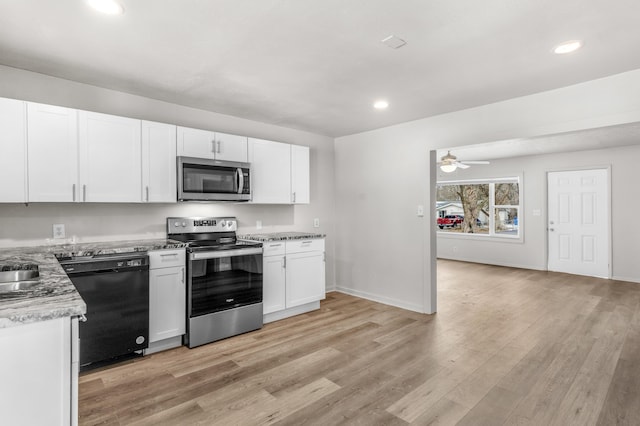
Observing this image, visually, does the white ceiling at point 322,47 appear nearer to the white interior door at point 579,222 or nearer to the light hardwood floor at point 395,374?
the light hardwood floor at point 395,374

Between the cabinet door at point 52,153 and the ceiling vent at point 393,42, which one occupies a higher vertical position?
the ceiling vent at point 393,42

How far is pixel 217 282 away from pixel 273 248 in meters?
0.77

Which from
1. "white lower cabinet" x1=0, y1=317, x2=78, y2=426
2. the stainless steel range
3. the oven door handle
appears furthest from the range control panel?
"white lower cabinet" x1=0, y1=317, x2=78, y2=426

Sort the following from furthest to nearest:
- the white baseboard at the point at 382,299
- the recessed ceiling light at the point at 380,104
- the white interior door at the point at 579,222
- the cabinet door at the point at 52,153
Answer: the white interior door at the point at 579,222
the white baseboard at the point at 382,299
the recessed ceiling light at the point at 380,104
the cabinet door at the point at 52,153

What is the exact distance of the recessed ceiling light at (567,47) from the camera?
2.28 meters

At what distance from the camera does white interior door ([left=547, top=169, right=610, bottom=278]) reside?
6.21m

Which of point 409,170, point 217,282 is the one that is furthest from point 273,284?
point 409,170

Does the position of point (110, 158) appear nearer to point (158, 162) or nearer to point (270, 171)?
point (158, 162)

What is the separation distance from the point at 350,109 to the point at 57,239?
309cm

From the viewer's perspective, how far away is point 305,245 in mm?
4191

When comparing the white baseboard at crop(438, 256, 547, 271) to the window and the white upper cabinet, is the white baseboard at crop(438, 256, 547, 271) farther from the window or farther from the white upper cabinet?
the white upper cabinet

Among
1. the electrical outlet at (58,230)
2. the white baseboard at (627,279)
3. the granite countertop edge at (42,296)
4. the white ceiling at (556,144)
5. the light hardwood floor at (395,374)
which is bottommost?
the light hardwood floor at (395,374)

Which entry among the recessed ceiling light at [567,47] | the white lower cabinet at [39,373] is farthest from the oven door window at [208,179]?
the recessed ceiling light at [567,47]

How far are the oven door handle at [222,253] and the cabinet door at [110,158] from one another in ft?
2.44
